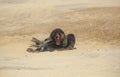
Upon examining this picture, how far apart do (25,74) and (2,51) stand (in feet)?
0.67

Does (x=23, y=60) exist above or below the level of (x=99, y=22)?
below

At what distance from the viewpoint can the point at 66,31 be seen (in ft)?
6.55

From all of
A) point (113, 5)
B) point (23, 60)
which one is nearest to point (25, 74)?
point (23, 60)

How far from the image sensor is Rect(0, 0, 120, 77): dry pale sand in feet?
6.43

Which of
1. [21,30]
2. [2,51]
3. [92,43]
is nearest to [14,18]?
[21,30]

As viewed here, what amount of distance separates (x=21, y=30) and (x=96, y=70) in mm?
523

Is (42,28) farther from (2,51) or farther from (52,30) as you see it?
(2,51)

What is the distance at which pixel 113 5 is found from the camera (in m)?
1.97

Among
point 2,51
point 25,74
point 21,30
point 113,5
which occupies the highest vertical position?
point 113,5

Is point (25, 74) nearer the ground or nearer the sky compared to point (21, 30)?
nearer the ground

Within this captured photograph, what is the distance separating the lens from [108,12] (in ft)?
6.49

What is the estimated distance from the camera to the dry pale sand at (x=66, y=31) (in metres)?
1.96

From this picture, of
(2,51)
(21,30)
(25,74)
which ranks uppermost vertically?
(21,30)

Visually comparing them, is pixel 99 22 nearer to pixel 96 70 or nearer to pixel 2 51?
pixel 96 70
